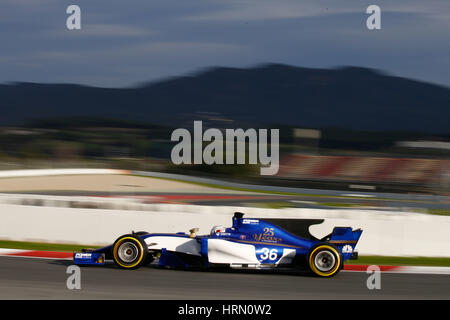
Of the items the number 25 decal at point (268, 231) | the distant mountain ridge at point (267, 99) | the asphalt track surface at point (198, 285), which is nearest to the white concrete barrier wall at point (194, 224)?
the asphalt track surface at point (198, 285)

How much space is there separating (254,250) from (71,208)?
5.24m

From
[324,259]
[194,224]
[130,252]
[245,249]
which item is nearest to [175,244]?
[130,252]

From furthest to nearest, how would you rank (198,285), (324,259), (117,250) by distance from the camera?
(117,250)
(324,259)
(198,285)

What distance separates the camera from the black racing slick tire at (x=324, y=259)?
846cm

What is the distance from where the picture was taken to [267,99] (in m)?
86.8

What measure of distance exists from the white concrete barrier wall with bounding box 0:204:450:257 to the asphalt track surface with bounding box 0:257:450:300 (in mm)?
2386

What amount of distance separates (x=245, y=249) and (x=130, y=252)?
165 cm

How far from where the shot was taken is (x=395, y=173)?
141ft

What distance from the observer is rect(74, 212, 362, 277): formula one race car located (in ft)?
28.0

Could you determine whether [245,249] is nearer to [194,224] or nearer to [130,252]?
[130,252]

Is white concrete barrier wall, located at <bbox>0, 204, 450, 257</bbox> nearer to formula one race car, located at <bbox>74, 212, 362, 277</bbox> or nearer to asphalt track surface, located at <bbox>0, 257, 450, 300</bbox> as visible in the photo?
asphalt track surface, located at <bbox>0, 257, 450, 300</bbox>

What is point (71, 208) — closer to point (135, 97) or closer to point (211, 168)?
point (211, 168)

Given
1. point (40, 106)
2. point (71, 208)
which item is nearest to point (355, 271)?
point (71, 208)

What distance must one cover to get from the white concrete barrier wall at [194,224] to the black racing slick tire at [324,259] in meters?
3.42
